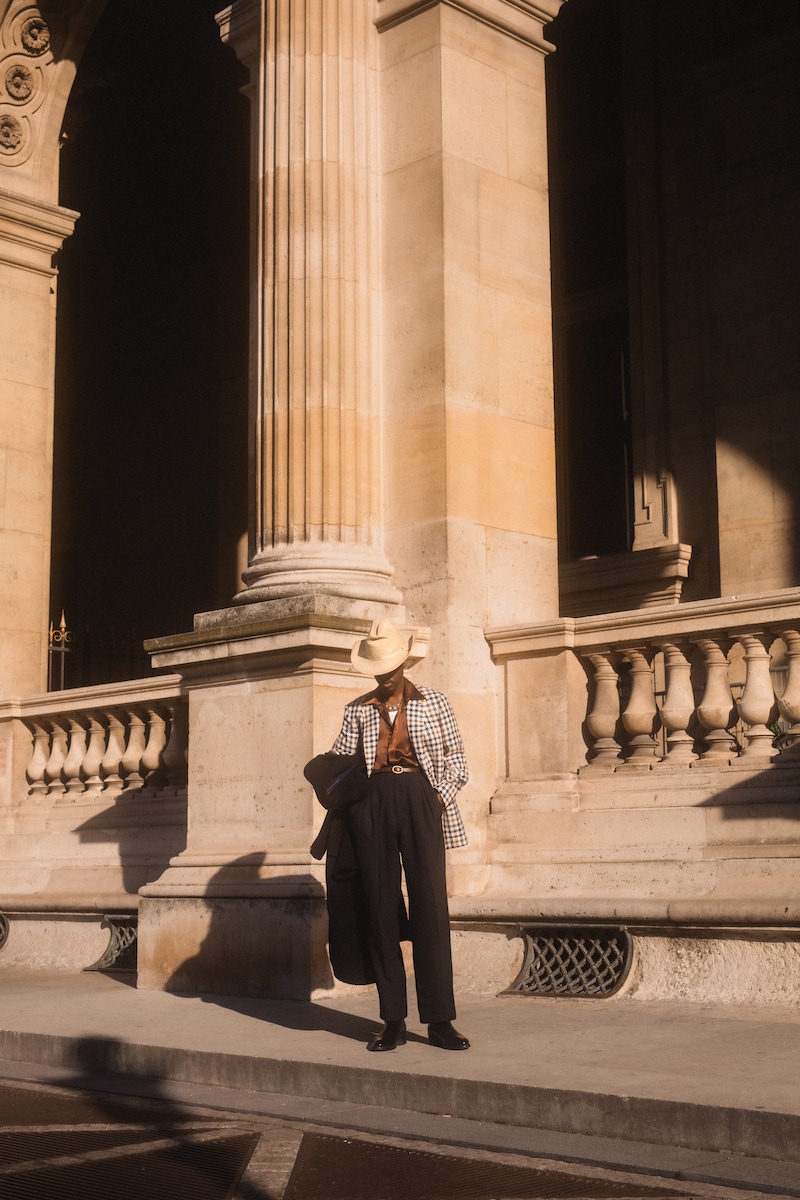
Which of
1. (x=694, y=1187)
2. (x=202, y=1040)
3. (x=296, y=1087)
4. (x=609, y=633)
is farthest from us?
(x=609, y=633)

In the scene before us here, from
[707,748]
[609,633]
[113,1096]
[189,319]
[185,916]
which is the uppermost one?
[189,319]

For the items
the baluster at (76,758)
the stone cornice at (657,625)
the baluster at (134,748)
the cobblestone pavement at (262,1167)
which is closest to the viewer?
the cobblestone pavement at (262,1167)

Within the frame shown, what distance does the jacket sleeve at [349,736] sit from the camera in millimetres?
7750

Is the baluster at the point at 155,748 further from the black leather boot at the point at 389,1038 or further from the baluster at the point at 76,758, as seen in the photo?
the black leather boot at the point at 389,1038

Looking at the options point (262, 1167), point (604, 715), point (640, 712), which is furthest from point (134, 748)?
point (262, 1167)

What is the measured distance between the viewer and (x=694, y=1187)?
16.1 feet

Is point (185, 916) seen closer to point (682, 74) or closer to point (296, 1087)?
point (296, 1087)

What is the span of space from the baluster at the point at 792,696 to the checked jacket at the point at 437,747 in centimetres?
206

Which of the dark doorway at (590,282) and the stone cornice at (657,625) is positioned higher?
the dark doorway at (590,282)

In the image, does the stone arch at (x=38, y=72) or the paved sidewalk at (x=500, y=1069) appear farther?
the stone arch at (x=38, y=72)

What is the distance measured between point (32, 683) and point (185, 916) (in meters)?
4.66

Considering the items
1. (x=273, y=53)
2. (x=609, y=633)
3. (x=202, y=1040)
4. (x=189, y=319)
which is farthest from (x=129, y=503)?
(x=202, y=1040)

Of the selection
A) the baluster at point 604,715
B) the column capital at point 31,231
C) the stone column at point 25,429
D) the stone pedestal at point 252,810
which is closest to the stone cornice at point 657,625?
the baluster at point 604,715

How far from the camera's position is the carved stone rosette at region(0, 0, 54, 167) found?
1480 centimetres
